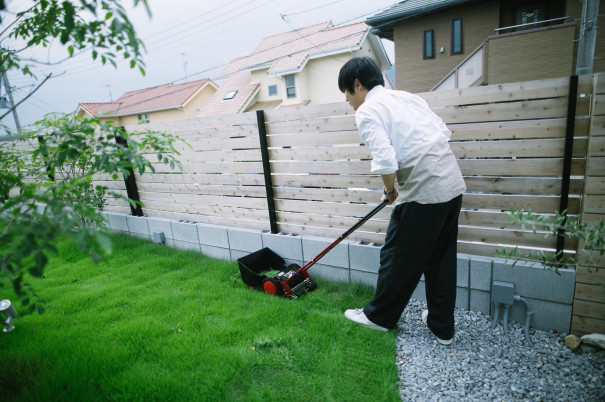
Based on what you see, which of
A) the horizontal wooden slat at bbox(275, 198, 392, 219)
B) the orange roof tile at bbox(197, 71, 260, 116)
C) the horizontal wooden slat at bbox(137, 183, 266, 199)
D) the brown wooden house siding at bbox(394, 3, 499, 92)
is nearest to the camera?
the horizontal wooden slat at bbox(275, 198, 392, 219)

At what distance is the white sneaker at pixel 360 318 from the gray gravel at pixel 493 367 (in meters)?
0.20

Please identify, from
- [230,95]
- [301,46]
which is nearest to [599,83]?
[301,46]

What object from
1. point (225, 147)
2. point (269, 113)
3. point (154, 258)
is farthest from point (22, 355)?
point (269, 113)

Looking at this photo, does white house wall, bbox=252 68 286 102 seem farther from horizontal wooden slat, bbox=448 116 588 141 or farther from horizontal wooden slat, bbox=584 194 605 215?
horizontal wooden slat, bbox=584 194 605 215

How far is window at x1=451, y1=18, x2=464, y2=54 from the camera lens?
469 inches

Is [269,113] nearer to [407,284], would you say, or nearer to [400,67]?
[407,284]

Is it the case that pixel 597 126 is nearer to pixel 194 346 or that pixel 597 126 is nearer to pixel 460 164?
pixel 460 164

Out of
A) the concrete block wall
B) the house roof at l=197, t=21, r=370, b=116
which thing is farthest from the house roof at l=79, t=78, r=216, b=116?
the concrete block wall

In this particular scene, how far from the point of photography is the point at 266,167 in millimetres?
3791

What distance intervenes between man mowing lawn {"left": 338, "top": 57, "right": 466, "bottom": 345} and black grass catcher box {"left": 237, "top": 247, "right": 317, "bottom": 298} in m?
0.85

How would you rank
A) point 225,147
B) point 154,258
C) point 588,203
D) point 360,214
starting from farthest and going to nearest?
point 154,258 < point 225,147 < point 360,214 < point 588,203

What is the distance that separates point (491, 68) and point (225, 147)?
903cm

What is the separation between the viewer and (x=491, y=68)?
9.84 meters

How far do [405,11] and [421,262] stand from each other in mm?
12368
